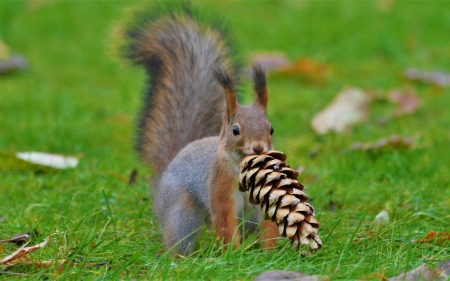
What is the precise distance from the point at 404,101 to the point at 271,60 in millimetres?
983

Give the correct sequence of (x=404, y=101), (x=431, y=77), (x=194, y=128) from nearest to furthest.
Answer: (x=194, y=128)
(x=404, y=101)
(x=431, y=77)

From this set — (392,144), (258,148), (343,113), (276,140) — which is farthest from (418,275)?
(343,113)

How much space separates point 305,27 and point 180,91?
9.49 feet

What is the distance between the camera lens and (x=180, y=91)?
2475 mm

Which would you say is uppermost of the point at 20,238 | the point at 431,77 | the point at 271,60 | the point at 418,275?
the point at 431,77

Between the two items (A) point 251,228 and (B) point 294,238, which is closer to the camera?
(B) point 294,238

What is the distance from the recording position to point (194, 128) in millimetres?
2414

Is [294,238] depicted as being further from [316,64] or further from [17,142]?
[316,64]

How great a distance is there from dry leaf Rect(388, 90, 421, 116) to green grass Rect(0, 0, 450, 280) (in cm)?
5

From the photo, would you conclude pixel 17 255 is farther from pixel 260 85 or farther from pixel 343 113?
pixel 343 113

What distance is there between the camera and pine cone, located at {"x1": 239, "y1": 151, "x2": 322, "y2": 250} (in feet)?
5.61

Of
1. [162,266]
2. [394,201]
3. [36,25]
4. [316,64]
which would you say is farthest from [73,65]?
[162,266]

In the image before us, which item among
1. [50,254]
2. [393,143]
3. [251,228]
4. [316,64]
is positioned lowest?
[50,254]

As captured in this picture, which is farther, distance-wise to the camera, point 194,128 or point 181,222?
point 194,128
